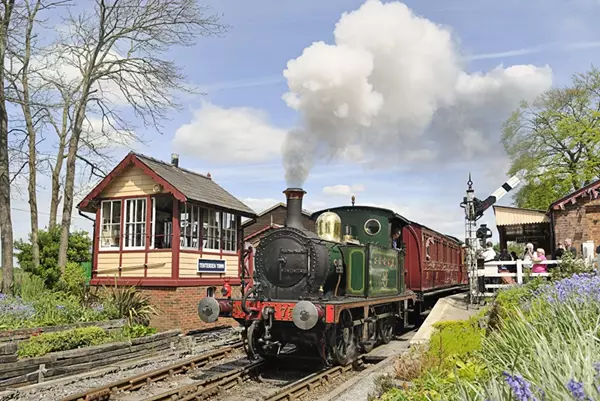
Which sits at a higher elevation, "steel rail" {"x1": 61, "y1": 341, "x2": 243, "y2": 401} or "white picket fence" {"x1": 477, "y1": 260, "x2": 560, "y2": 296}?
"white picket fence" {"x1": 477, "y1": 260, "x2": 560, "y2": 296}

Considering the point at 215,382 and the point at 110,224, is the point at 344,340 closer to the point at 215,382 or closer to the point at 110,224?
the point at 215,382

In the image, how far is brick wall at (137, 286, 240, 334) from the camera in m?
13.5

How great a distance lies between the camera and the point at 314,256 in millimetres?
8891

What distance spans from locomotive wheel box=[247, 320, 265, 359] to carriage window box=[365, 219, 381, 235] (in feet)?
11.1

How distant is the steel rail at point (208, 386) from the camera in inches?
285

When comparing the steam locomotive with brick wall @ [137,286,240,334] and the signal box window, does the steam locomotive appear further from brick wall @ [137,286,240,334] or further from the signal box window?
the signal box window

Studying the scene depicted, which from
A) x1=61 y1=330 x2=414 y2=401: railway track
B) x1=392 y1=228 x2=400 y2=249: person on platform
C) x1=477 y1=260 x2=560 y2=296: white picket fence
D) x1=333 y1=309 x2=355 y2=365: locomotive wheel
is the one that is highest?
x1=392 y1=228 x2=400 y2=249: person on platform

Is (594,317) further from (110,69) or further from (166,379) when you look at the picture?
(110,69)

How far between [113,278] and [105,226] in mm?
1565

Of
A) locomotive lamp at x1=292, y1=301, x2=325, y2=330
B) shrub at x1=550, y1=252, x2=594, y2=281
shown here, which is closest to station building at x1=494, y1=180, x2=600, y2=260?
shrub at x1=550, y1=252, x2=594, y2=281

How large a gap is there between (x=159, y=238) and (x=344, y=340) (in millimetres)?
8130

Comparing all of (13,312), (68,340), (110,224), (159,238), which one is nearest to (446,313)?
(68,340)

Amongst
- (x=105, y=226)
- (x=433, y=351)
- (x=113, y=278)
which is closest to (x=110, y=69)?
(x=105, y=226)

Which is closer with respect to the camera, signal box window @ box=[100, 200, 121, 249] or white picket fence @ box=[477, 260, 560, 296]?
white picket fence @ box=[477, 260, 560, 296]
